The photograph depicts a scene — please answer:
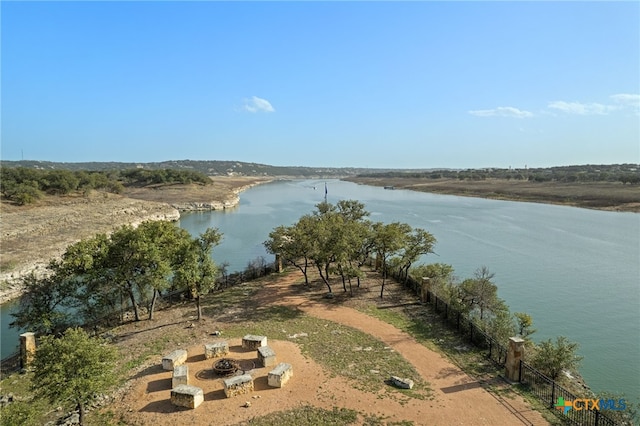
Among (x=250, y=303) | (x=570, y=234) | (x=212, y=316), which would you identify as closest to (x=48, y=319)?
(x=212, y=316)

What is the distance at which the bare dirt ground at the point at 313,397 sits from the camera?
1210 cm

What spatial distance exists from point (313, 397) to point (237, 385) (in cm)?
252

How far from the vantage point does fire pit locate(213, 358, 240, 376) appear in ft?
47.9

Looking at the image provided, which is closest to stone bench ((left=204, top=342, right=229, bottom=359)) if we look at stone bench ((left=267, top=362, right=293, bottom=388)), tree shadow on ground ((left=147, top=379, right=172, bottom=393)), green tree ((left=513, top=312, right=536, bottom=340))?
tree shadow on ground ((left=147, top=379, right=172, bottom=393))

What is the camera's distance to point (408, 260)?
25.7m

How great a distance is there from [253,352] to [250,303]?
23.2 ft

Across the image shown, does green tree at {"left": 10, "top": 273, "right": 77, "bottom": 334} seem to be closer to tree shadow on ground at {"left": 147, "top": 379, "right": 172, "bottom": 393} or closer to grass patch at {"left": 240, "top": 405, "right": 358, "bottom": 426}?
tree shadow on ground at {"left": 147, "top": 379, "right": 172, "bottom": 393}

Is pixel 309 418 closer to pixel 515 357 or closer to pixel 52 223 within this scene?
pixel 515 357

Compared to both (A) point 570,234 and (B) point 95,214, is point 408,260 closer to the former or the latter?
(A) point 570,234

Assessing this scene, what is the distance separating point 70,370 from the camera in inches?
431

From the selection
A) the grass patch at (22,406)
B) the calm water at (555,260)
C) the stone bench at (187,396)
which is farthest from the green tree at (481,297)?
the grass patch at (22,406)

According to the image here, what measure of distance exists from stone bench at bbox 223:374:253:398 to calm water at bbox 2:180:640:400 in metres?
14.1

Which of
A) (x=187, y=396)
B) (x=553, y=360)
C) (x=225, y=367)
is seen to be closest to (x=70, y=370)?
(x=187, y=396)

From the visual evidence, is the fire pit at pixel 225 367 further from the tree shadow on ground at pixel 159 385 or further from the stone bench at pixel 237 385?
the tree shadow on ground at pixel 159 385
